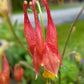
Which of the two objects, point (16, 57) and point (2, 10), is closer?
point (2, 10)

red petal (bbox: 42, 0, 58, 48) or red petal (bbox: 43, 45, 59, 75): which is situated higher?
red petal (bbox: 42, 0, 58, 48)

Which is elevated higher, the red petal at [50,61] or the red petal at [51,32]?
the red petal at [51,32]

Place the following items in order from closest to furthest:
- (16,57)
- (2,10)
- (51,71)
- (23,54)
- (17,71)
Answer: (51,71) → (2,10) → (17,71) → (16,57) → (23,54)

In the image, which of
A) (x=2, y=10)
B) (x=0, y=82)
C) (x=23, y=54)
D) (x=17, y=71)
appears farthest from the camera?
(x=23, y=54)

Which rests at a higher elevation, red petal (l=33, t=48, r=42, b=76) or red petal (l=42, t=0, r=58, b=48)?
red petal (l=42, t=0, r=58, b=48)

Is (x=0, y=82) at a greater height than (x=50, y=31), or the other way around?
(x=50, y=31)

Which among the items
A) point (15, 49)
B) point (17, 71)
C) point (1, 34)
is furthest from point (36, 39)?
point (1, 34)

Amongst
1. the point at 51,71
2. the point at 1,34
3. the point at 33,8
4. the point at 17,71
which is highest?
the point at 33,8

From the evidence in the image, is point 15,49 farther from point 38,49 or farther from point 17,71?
point 38,49
